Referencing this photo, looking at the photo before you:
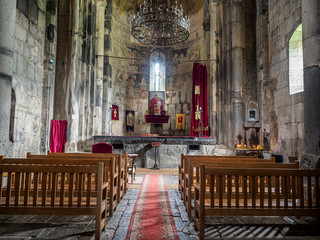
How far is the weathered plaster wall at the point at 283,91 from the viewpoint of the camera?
6.31m

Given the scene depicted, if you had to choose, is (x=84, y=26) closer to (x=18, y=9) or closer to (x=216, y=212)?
(x=18, y=9)

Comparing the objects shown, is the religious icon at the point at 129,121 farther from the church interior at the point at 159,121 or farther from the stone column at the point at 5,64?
the stone column at the point at 5,64

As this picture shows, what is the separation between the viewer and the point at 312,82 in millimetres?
3744

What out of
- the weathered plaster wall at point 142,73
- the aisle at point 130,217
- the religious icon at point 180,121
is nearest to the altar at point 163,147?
the aisle at point 130,217

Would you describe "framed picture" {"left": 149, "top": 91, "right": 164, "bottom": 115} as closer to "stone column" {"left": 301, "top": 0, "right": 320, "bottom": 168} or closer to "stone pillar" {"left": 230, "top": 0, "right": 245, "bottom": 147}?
"stone pillar" {"left": 230, "top": 0, "right": 245, "bottom": 147}

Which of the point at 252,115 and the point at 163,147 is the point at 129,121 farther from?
the point at 252,115

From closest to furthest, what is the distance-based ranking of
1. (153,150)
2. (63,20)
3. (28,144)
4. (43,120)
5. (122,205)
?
(122,205) → (28,144) → (43,120) → (153,150) → (63,20)

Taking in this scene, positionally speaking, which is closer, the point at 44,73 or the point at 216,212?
the point at 216,212

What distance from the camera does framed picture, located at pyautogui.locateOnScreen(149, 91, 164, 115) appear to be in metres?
15.8

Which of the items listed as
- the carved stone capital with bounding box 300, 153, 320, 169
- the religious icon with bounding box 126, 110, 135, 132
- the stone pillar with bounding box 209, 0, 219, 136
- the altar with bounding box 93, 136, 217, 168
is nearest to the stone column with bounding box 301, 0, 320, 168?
the carved stone capital with bounding box 300, 153, 320, 169

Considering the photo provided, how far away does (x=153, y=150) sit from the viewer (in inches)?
350

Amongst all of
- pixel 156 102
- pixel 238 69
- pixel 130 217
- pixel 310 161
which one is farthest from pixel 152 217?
pixel 156 102

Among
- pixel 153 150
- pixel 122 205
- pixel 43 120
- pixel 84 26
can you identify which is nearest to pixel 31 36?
pixel 43 120

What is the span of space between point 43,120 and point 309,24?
7753 mm
